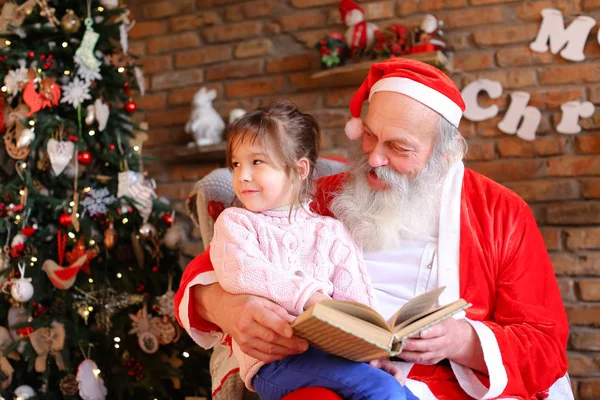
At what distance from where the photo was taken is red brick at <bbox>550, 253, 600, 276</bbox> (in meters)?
2.72

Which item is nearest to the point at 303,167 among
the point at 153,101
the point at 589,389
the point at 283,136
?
the point at 283,136

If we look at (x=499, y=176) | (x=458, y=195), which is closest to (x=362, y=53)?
(x=499, y=176)

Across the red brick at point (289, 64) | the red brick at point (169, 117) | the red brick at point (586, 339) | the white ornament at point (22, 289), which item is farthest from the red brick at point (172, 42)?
the red brick at point (586, 339)

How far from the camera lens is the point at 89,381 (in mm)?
2986

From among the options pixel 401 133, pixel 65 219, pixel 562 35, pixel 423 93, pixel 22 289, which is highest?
pixel 562 35

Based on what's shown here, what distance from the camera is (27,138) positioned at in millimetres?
2936

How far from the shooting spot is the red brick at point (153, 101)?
12.5ft

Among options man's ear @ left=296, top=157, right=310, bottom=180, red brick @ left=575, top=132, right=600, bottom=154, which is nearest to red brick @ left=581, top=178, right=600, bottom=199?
red brick @ left=575, top=132, right=600, bottom=154

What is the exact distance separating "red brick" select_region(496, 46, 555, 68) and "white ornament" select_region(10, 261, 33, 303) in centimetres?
232

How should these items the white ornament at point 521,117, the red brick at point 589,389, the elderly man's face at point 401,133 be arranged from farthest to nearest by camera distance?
the white ornament at point 521,117 → the red brick at point 589,389 → the elderly man's face at point 401,133

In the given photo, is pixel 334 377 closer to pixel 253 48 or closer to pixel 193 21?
pixel 253 48

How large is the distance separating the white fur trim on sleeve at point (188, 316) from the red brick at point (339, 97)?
1793mm

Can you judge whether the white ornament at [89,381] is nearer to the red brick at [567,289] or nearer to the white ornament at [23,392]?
the white ornament at [23,392]

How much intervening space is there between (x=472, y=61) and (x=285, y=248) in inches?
72.8
